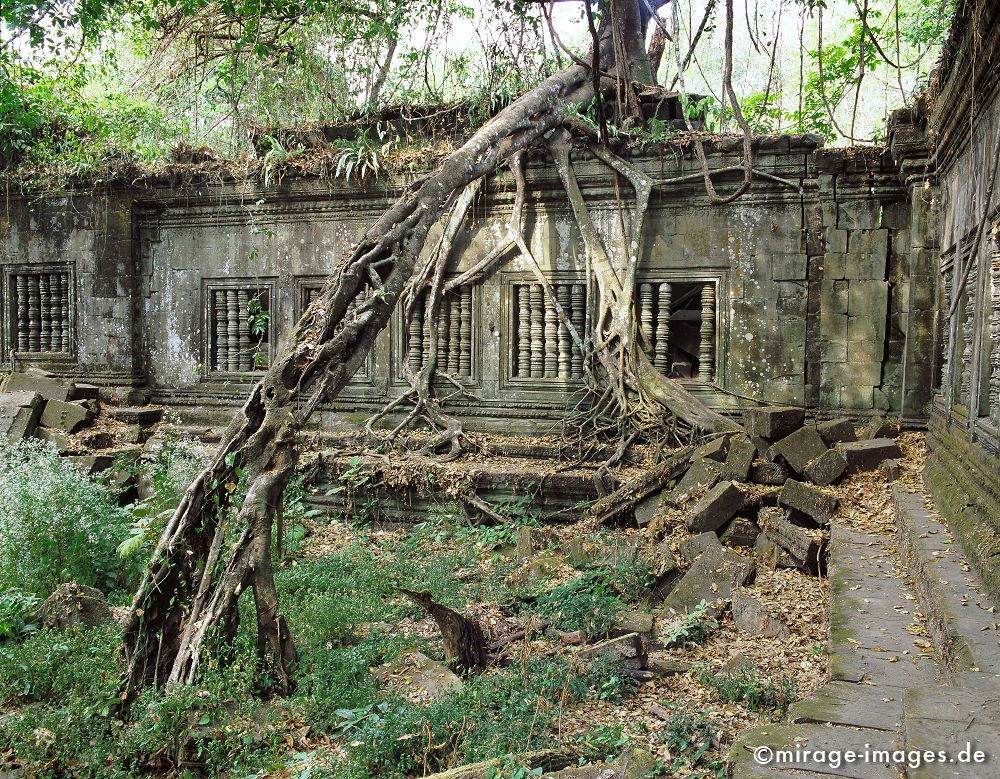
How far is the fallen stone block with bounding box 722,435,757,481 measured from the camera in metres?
5.91

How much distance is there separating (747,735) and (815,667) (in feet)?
4.86

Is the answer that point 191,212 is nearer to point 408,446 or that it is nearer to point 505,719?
point 408,446

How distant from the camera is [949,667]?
2.89 m

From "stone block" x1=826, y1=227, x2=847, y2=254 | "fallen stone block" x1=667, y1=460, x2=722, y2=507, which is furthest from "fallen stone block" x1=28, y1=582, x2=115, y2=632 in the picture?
"stone block" x1=826, y1=227, x2=847, y2=254

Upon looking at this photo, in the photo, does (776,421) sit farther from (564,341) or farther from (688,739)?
A: (688,739)

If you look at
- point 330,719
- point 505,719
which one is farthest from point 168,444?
point 505,719

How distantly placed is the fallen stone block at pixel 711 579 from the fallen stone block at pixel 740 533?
411 mm

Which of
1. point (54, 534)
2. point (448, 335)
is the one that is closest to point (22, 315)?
point (448, 335)

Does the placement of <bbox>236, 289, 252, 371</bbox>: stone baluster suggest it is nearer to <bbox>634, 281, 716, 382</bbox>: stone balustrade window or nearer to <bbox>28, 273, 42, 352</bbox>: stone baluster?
<bbox>28, 273, 42, 352</bbox>: stone baluster

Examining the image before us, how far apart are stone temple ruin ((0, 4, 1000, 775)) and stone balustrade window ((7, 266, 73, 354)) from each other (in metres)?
0.03

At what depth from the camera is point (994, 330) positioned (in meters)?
4.40

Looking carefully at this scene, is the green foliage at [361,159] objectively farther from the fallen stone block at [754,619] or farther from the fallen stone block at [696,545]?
the fallen stone block at [754,619]

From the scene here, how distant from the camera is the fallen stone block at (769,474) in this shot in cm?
588

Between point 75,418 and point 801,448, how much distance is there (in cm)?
748
